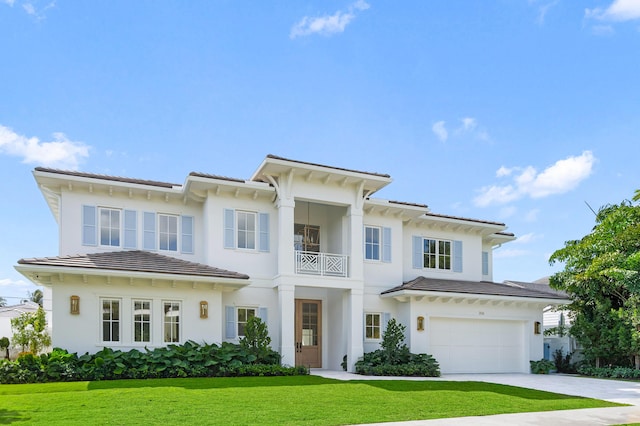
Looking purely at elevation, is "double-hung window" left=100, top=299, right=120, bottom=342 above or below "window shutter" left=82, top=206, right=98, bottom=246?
below

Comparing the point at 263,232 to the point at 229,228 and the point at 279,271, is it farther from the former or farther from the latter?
the point at 279,271

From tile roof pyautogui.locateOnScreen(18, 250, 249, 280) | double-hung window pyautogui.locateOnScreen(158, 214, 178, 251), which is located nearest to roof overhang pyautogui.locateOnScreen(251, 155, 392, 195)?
double-hung window pyautogui.locateOnScreen(158, 214, 178, 251)

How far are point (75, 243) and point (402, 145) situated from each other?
10538 mm

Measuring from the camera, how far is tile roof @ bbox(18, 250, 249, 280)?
15125 millimetres

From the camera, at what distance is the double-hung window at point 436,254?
2225 cm

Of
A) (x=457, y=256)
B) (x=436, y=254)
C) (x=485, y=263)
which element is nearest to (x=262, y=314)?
(x=436, y=254)

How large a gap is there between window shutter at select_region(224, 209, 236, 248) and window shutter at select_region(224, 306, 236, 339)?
2.08 metres

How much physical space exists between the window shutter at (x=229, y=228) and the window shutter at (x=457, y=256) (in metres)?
9.55

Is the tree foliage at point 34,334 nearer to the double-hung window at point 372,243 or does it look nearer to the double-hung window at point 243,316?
the double-hung window at point 243,316

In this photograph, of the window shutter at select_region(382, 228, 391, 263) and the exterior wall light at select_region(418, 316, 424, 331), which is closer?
the exterior wall light at select_region(418, 316, 424, 331)

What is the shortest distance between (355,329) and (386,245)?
3670 millimetres

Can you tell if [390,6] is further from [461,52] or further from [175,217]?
[175,217]

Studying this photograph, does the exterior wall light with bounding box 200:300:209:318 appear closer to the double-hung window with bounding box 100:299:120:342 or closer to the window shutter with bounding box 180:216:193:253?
the window shutter with bounding box 180:216:193:253

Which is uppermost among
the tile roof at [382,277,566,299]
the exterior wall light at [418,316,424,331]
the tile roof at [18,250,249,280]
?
the tile roof at [18,250,249,280]
